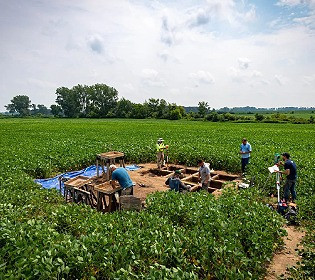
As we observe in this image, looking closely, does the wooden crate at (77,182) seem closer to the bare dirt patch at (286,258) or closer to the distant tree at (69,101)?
the bare dirt patch at (286,258)

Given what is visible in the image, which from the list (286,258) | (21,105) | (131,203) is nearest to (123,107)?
(21,105)

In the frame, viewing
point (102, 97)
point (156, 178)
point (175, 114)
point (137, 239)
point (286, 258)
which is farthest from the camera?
point (102, 97)

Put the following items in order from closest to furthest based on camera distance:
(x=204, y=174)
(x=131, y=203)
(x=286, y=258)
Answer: (x=286, y=258) → (x=131, y=203) → (x=204, y=174)

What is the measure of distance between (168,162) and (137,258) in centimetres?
1399

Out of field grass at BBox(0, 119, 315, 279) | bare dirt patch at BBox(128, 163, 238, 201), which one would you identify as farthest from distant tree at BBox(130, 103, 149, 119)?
field grass at BBox(0, 119, 315, 279)

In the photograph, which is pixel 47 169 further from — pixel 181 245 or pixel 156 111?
pixel 156 111

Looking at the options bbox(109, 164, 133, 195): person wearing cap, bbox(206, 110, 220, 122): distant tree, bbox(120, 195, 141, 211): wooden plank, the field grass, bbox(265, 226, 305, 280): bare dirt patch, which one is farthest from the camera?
bbox(206, 110, 220, 122): distant tree

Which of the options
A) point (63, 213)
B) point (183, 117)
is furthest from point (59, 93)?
point (63, 213)

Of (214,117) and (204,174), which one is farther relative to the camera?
(214,117)

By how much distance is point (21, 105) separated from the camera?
136 meters

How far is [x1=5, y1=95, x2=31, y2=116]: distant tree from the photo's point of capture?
13550 centimetres

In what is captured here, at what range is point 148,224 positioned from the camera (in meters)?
6.53

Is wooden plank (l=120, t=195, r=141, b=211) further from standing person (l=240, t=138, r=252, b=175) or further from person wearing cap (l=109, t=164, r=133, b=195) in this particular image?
standing person (l=240, t=138, r=252, b=175)

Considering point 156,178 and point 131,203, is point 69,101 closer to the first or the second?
point 156,178
